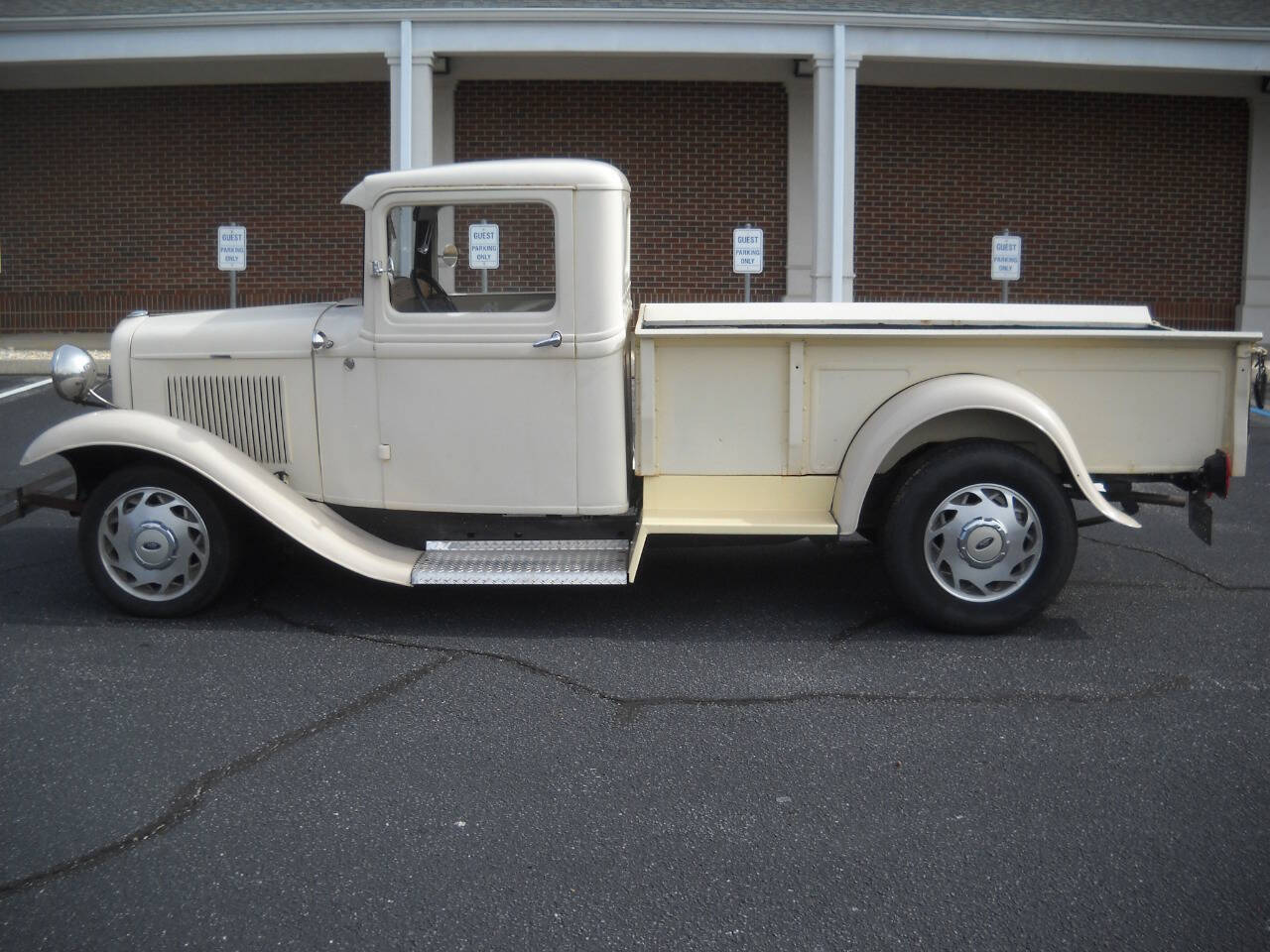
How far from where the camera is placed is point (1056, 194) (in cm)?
1533

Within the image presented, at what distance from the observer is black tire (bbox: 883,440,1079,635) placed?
4926 mm

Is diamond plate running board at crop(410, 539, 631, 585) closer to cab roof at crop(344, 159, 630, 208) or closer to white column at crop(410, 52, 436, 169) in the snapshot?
cab roof at crop(344, 159, 630, 208)

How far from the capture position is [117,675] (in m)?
4.58

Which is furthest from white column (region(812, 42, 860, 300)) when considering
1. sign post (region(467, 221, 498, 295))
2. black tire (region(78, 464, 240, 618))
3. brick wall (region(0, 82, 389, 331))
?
black tire (region(78, 464, 240, 618))

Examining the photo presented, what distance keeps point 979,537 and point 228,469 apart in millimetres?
3093

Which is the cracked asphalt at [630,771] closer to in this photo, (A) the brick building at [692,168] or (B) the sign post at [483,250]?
(B) the sign post at [483,250]

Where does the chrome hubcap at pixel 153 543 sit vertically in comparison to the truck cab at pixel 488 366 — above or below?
below

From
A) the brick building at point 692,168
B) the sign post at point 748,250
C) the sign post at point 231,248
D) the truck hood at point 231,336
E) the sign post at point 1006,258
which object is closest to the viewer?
the truck hood at point 231,336

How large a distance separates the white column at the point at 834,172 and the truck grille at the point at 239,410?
8.50 m

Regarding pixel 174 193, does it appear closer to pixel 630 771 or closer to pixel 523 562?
pixel 523 562

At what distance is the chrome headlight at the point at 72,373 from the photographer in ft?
17.0

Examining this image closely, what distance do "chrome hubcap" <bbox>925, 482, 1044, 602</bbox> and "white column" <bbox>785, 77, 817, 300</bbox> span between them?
391 inches

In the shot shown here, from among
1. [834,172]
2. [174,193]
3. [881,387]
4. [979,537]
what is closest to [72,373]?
[881,387]

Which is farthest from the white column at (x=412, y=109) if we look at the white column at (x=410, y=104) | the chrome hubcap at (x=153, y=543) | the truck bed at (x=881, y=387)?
the truck bed at (x=881, y=387)
